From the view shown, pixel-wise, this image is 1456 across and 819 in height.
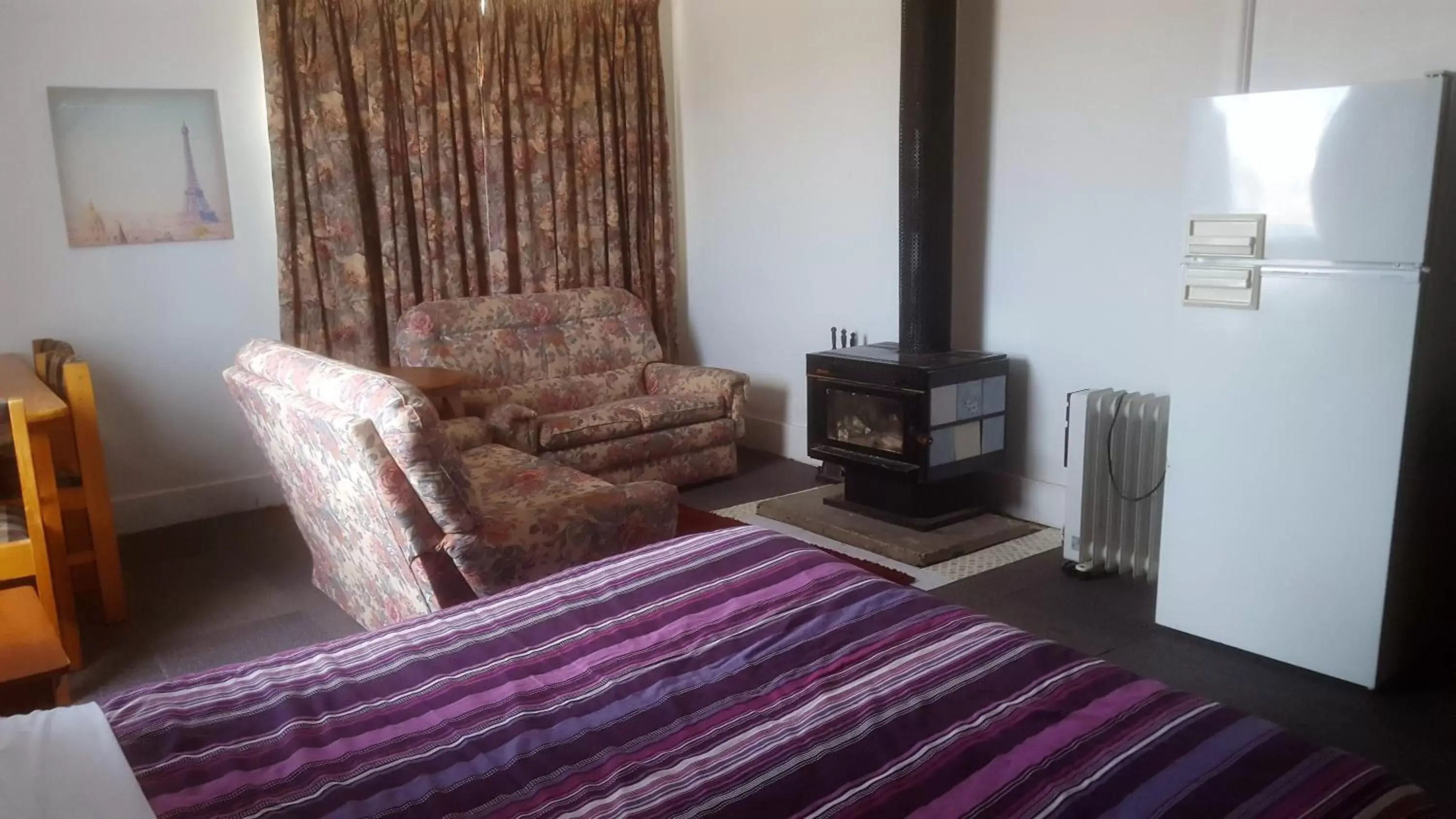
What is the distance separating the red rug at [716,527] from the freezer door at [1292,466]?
0.96 meters

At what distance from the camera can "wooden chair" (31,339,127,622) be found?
343 centimetres

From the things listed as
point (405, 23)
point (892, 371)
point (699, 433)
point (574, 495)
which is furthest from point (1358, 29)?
point (405, 23)

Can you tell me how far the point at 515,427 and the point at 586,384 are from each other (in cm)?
73

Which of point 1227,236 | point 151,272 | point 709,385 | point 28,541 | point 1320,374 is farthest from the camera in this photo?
point 709,385

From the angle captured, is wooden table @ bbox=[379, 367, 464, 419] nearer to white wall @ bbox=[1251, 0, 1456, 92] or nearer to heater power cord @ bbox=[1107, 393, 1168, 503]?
heater power cord @ bbox=[1107, 393, 1168, 503]

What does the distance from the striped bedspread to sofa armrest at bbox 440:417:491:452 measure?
7.79ft

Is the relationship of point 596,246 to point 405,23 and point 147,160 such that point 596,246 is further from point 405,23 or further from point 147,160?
point 147,160

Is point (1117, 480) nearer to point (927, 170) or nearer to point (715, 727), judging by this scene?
point (927, 170)

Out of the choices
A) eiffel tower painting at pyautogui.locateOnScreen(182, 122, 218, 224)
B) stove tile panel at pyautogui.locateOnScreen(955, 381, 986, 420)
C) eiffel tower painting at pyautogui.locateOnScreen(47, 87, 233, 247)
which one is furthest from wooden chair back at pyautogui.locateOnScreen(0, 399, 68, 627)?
stove tile panel at pyautogui.locateOnScreen(955, 381, 986, 420)

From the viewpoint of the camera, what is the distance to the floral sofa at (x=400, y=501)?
251 cm

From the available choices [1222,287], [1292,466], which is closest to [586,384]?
[1222,287]

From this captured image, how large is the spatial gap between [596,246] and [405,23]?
4.77 feet

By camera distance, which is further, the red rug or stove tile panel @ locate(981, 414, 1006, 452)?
stove tile panel @ locate(981, 414, 1006, 452)

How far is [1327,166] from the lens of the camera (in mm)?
2627
